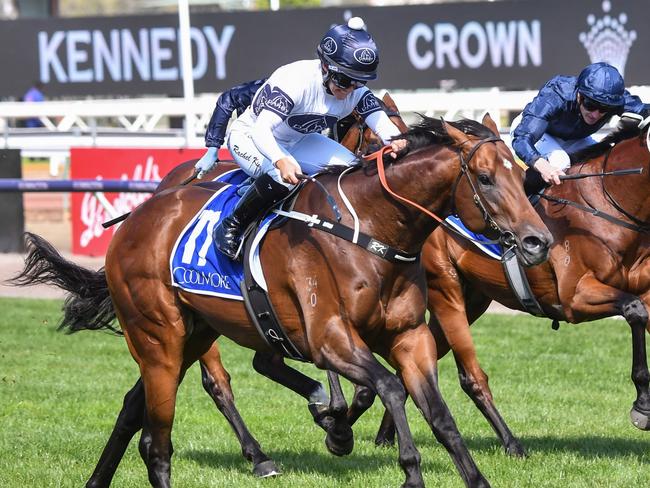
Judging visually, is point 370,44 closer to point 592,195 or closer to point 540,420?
point 592,195

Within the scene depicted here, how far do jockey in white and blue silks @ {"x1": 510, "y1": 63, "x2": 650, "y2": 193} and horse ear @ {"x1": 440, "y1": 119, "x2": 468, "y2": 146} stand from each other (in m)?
1.38

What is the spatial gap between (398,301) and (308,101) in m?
1.02

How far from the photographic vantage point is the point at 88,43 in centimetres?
1761

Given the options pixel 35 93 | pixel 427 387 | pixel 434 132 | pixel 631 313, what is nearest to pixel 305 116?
pixel 434 132

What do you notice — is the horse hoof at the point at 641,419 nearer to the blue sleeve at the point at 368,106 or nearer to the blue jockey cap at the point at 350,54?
the blue sleeve at the point at 368,106

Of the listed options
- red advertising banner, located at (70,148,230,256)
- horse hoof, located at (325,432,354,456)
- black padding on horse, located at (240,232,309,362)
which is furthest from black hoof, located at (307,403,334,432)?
red advertising banner, located at (70,148,230,256)

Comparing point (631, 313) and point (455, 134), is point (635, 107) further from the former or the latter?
point (455, 134)

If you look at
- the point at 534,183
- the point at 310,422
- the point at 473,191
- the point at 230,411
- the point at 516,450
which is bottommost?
the point at 310,422

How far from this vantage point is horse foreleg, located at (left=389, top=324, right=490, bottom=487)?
477cm

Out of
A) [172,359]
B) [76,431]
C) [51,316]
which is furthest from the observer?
[51,316]

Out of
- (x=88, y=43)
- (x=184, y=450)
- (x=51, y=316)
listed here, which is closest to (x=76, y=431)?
(x=184, y=450)

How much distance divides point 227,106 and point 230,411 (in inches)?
78.1

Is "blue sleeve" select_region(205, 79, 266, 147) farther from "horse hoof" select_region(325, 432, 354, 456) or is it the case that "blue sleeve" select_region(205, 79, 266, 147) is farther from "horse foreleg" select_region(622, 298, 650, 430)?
"horse foreleg" select_region(622, 298, 650, 430)

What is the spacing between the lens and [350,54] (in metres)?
5.16
